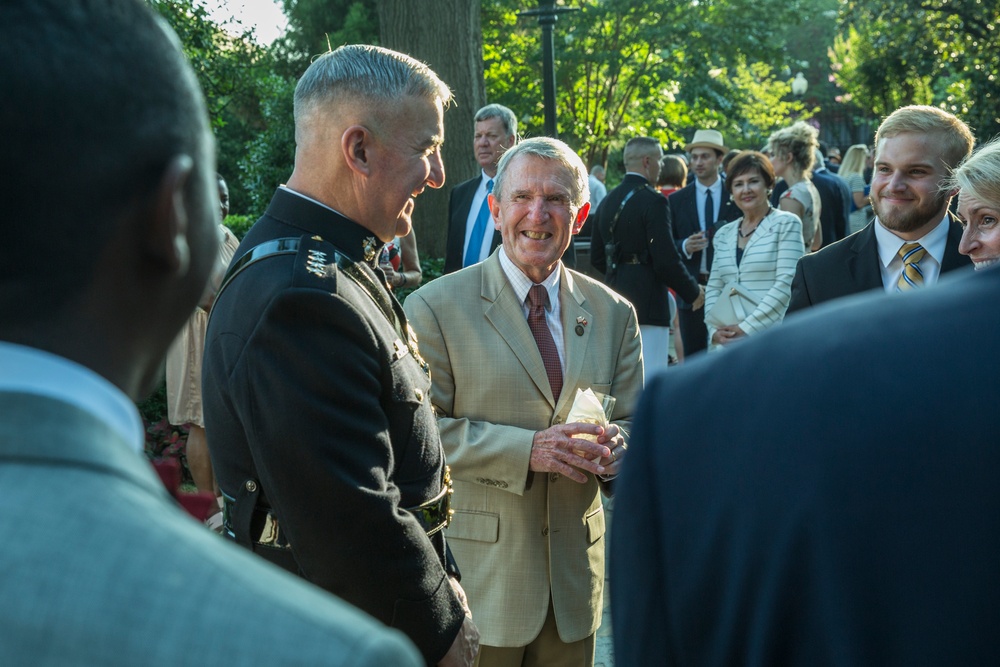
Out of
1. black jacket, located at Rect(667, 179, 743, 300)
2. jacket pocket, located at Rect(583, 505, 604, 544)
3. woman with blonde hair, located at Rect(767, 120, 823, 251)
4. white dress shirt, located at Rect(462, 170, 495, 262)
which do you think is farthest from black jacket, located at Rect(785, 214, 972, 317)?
black jacket, located at Rect(667, 179, 743, 300)

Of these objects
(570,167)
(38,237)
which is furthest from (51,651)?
(570,167)

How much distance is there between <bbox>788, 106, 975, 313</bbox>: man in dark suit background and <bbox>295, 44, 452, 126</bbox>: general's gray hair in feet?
6.66

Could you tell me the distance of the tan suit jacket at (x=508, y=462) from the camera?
10.8 feet

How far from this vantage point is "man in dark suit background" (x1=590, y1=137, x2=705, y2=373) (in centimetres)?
813

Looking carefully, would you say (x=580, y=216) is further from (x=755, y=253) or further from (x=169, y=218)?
(x=755, y=253)

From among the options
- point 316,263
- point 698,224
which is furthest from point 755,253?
point 316,263

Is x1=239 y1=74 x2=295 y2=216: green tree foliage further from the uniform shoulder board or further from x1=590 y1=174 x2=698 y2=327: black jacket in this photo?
the uniform shoulder board

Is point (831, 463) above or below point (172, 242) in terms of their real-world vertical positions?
below

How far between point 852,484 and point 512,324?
2625mm

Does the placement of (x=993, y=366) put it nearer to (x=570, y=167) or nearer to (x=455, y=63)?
(x=570, y=167)

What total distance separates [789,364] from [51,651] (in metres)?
0.60

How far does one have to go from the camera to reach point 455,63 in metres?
10.6

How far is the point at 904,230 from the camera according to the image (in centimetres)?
401

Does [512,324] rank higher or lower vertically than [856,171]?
lower
